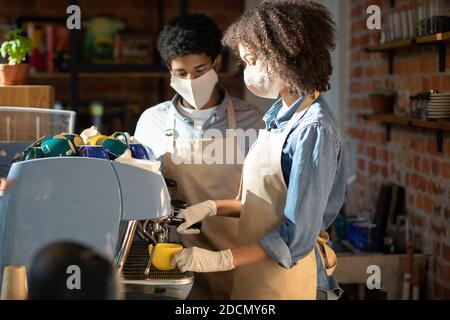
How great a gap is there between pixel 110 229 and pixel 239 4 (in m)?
3.46

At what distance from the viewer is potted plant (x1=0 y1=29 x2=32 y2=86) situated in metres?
2.62

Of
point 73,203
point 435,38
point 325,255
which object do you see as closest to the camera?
point 73,203

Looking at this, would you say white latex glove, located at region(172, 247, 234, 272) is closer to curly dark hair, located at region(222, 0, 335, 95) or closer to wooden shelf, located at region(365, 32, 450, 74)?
curly dark hair, located at region(222, 0, 335, 95)

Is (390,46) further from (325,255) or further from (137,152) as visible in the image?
(137,152)

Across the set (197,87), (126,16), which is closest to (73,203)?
(197,87)

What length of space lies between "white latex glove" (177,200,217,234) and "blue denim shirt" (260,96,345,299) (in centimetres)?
29

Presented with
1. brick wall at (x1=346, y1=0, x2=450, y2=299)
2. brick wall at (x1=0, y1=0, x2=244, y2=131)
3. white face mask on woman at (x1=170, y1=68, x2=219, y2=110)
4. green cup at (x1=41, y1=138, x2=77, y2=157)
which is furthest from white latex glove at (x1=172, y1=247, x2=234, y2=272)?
brick wall at (x1=0, y1=0, x2=244, y2=131)

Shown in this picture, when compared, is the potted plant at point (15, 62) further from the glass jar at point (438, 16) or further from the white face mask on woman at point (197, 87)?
the glass jar at point (438, 16)

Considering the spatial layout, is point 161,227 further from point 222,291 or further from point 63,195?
point 222,291

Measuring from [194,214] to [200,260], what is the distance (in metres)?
0.30

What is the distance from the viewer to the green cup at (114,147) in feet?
5.82

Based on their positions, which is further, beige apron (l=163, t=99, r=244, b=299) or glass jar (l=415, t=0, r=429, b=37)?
glass jar (l=415, t=0, r=429, b=37)

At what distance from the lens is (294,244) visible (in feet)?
5.89

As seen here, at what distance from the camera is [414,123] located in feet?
10.1
